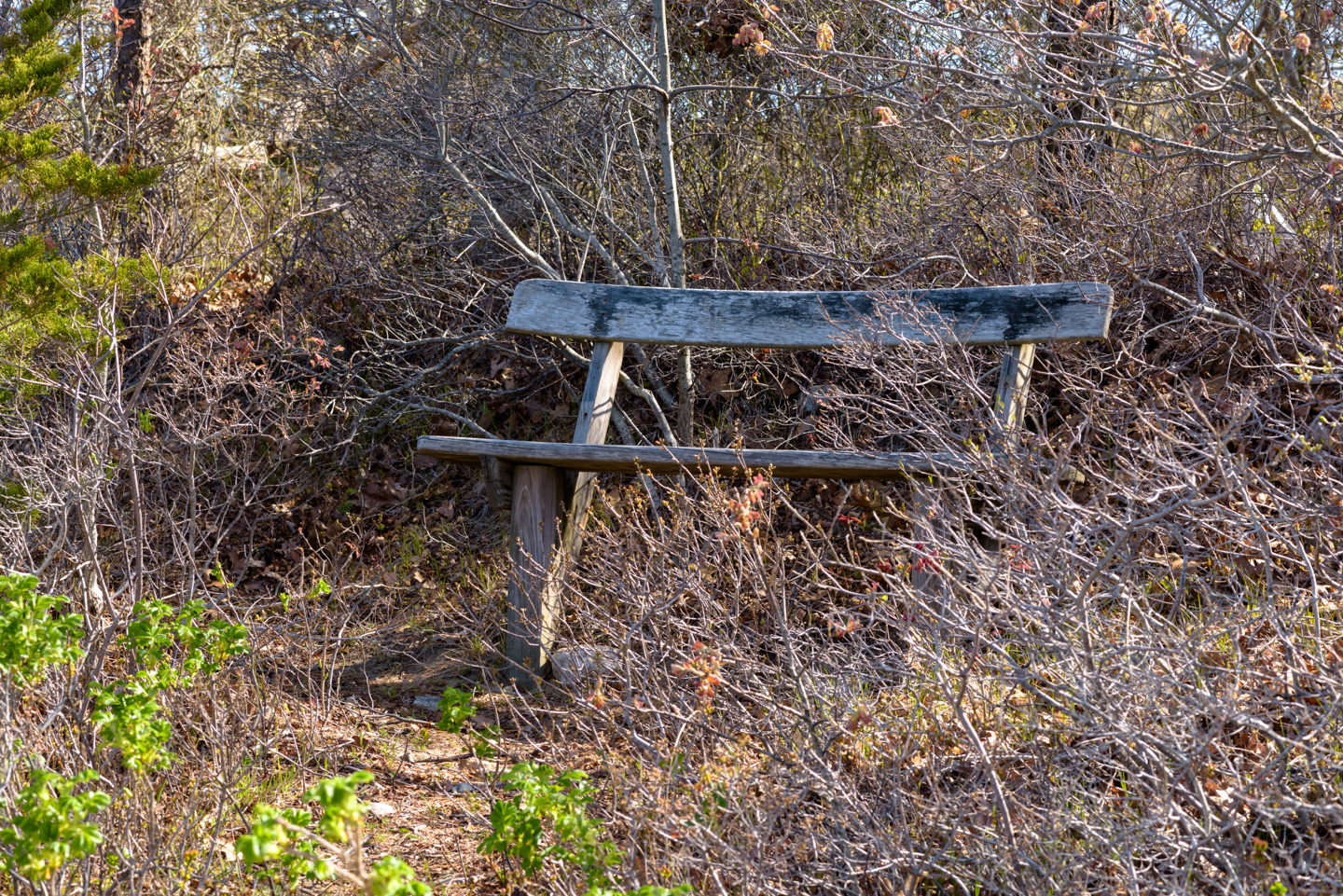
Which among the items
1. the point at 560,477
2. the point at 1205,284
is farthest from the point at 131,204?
the point at 1205,284

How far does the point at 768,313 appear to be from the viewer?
4332 millimetres

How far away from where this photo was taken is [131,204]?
712 cm

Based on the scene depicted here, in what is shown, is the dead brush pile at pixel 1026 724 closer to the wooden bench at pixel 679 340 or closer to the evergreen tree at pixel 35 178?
the wooden bench at pixel 679 340

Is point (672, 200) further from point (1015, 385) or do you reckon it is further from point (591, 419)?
point (1015, 385)

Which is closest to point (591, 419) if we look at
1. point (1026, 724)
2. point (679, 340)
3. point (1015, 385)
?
point (679, 340)

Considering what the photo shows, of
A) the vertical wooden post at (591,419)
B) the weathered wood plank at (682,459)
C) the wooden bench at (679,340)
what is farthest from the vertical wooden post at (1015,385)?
the vertical wooden post at (591,419)

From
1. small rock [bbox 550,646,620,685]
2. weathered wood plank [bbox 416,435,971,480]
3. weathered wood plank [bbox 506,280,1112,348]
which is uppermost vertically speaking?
weathered wood plank [bbox 506,280,1112,348]

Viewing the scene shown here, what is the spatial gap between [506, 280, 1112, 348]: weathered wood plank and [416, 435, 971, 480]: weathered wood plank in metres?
0.54

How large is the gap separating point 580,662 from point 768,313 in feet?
5.22

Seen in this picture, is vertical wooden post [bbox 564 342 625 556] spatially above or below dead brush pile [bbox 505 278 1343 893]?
below

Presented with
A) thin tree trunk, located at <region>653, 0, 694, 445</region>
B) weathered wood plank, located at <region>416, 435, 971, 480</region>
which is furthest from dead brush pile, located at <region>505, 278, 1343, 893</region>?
thin tree trunk, located at <region>653, 0, 694, 445</region>

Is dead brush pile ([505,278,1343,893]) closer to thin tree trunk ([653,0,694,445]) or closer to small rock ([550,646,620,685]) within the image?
small rock ([550,646,620,685])

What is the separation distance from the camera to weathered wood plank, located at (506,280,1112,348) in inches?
154

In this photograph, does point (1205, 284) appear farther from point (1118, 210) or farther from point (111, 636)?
point (111, 636)
